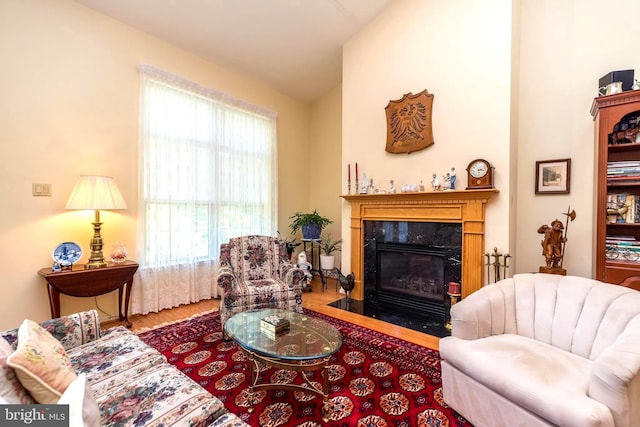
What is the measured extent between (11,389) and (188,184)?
9.48 ft

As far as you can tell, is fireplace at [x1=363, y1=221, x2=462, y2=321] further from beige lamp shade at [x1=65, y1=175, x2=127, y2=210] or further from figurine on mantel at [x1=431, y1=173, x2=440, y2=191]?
beige lamp shade at [x1=65, y1=175, x2=127, y2=210]

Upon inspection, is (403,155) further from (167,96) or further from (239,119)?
(167,96)

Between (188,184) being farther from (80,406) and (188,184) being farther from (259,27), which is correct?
(80,406)

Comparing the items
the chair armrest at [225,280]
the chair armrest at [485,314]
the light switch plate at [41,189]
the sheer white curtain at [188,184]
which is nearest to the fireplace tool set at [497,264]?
the chair armrest at [485,314]

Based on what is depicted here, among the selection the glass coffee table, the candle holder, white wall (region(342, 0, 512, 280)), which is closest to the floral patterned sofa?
the glass coffee table

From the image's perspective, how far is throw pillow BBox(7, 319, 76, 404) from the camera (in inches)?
A: 36.4

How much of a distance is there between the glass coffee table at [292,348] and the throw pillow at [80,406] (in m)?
0.89

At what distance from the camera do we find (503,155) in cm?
279

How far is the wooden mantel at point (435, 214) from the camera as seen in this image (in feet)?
9.48

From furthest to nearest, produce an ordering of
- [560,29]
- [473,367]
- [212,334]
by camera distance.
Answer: [560,29] < [212,334] < [473,367]

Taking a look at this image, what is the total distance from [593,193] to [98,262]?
4.77 metres

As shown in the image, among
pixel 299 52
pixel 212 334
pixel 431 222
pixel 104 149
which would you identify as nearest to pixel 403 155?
pixel 431 222

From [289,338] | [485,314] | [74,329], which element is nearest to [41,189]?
[74,329]

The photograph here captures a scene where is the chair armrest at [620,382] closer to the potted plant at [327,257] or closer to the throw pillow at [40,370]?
the throw pillow at [40,370]
